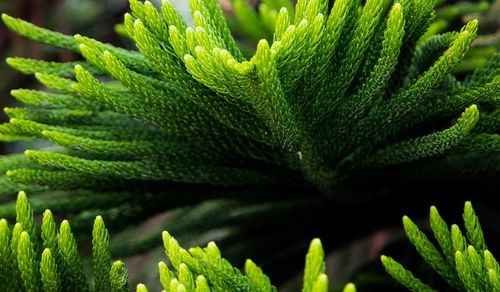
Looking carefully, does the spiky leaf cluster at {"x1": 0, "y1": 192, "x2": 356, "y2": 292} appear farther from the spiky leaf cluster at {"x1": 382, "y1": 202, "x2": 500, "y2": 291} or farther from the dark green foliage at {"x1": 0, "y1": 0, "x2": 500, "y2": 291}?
the spiky leaf cluster at {"x1": 382, "y1": 202, "x2": 500, "y2": 291}

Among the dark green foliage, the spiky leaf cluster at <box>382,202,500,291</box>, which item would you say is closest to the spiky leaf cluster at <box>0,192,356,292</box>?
the dark green foliage

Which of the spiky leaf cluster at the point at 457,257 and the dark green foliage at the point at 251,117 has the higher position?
the dark green foliage at the point at 251,117

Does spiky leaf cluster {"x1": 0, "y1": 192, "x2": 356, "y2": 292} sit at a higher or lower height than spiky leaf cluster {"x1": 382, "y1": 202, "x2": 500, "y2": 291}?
higher

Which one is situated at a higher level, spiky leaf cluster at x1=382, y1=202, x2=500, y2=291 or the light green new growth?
the light green new growth

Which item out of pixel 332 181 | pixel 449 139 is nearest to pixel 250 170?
pixel 332 181

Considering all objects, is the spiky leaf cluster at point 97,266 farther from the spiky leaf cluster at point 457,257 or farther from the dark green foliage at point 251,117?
the spiky leaf cluster at point 457,257

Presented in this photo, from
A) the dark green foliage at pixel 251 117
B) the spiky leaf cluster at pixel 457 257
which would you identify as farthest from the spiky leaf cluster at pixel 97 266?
the spiky leaf cluster at pixel 457 257

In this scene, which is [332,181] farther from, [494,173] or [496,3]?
[496,3]

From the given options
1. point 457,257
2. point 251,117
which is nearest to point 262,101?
point 251,117
